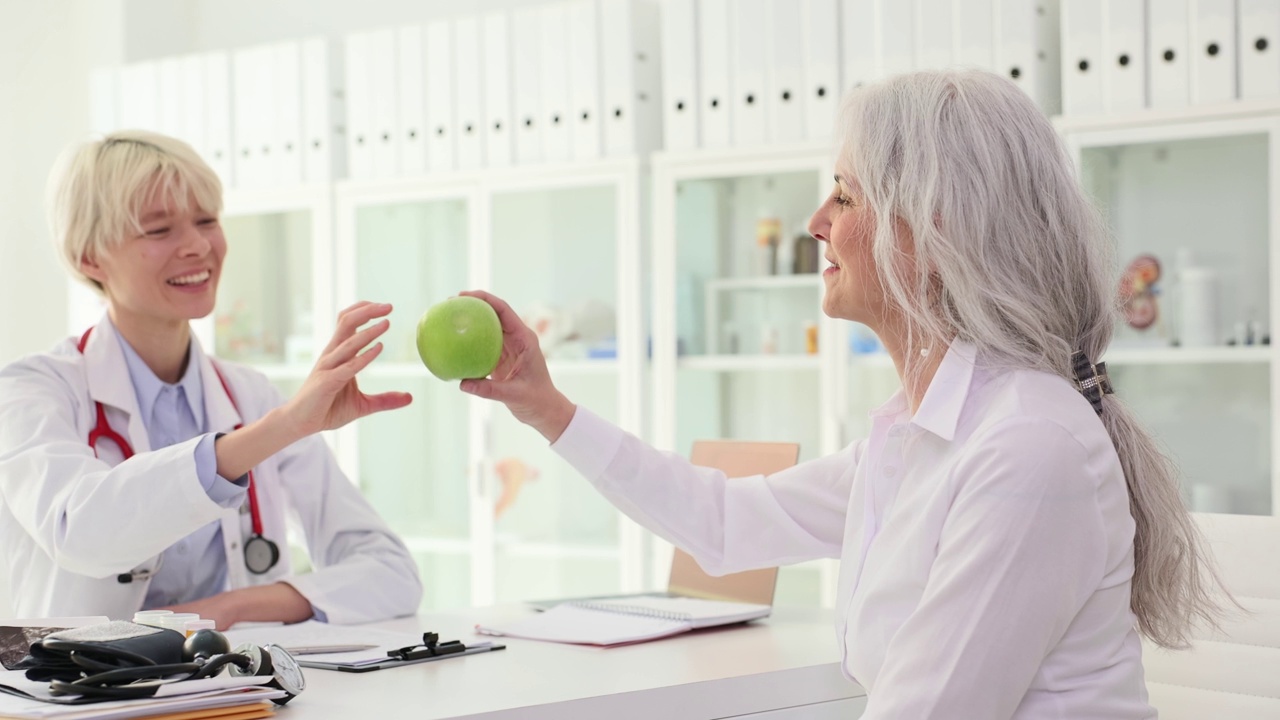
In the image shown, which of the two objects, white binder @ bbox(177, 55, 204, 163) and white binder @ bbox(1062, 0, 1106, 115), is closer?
white binder @ bbox(1062, 0, 1106, 115)

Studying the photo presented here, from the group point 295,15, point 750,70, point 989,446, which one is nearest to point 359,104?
point 295,15

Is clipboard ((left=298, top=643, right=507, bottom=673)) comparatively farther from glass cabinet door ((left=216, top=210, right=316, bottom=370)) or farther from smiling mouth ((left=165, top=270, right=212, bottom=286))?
glass cabinet door ((left=216, top=210, right=316, bottom=370))

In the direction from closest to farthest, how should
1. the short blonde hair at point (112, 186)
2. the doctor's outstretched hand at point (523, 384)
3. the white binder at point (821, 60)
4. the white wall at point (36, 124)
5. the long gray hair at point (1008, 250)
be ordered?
the long gray hair at point (1008, 250), the doctor's outstretched hand at point (523, 384), the short blonde hair at point (112, 186), the white binder at point (821, 60), the white wall at point (36, 124)

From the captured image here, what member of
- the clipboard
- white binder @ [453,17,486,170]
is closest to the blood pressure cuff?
the clipboard

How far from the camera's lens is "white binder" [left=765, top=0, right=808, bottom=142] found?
10.8 ft

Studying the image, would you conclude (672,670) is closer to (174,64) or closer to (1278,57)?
(1278,57)

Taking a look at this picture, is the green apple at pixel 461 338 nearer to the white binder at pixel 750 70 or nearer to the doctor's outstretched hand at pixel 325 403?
the doctor's outstretched hand at pixel 325 403

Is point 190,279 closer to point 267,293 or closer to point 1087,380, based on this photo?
point 1087,380

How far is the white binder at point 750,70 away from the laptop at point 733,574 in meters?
1.48

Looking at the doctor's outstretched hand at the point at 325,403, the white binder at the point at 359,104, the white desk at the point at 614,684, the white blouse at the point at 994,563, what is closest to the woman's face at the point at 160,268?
the doctor's outstretched hand at the point at 325,403

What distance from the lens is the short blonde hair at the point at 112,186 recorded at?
2064 mm

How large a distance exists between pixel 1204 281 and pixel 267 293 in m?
2.95

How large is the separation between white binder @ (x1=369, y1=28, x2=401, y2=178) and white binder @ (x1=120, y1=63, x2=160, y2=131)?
35.5 inches

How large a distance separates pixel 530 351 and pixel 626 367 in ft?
6.03
